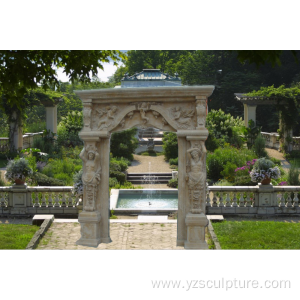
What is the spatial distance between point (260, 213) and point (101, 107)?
559 cm

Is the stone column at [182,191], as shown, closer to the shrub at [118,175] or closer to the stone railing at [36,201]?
the stone railing at [36,201]

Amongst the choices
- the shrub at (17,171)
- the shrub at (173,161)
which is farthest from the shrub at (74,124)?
the shrub at (17,171)

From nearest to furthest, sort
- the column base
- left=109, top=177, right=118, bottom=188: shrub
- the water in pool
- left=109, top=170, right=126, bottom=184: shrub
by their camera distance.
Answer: the column base
the water in pool
left=109, top=177, right=118, bottom=188: shrub
left=109, top=170, right=126, bottom=184: shrub

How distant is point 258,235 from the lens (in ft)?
29.0

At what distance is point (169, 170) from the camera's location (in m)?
17.9

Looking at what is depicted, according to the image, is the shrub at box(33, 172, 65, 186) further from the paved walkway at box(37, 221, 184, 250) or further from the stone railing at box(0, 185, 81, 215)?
the paved walkway at box(37, 221, 184, 250)

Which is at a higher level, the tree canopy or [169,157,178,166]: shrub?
the tree canopy

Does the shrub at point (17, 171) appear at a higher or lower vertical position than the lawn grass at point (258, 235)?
higher

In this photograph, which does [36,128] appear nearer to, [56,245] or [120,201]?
[120,201]

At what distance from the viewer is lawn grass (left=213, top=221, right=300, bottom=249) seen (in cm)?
827

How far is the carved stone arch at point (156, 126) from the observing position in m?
7.71

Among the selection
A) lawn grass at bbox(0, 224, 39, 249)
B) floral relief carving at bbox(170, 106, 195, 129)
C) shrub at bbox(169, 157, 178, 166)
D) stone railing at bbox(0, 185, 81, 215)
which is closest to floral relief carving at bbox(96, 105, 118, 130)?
floral relief carving at bbox(170, 106, 195, 129)

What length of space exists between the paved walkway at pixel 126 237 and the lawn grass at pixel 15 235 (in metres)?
0.36
